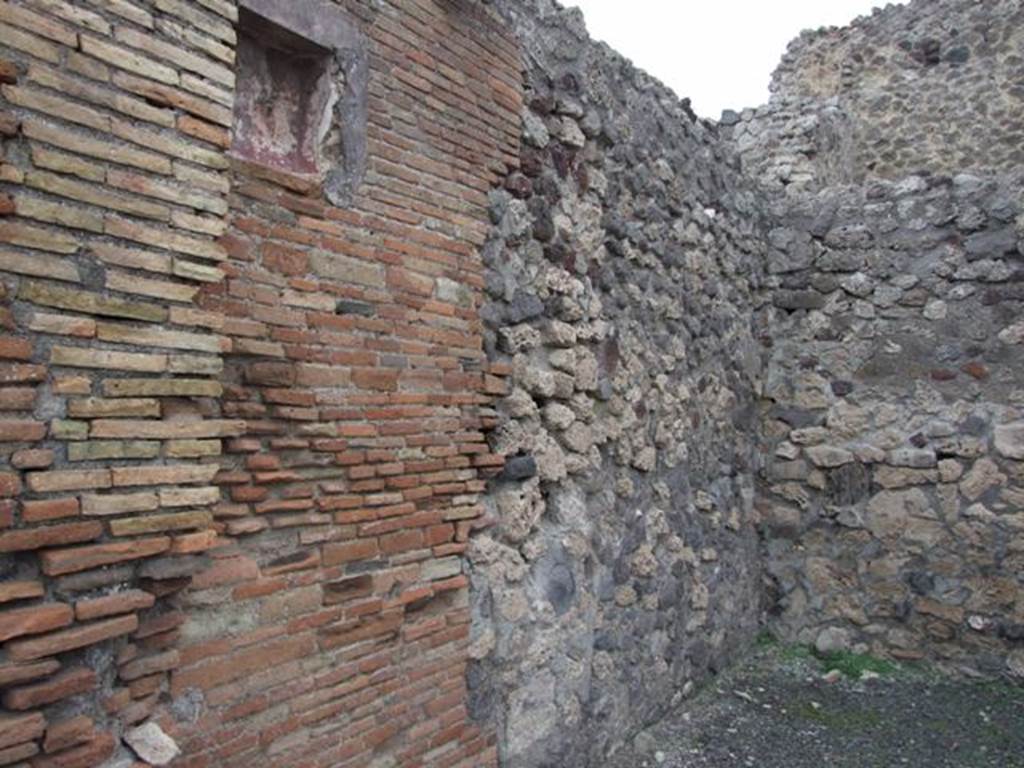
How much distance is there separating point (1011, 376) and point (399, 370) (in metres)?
4.11

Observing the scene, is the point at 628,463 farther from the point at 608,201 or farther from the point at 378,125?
the point at 378,125

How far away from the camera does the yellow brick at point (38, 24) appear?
1823 millimetres

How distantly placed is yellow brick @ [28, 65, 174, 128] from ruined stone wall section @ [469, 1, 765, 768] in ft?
4.89

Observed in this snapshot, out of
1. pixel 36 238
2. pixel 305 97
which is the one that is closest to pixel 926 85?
pixel 305 97

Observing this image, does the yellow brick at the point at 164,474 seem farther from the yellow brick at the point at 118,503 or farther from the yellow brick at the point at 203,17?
the yellow brick at the point at 203,17

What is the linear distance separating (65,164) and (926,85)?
9.80 meters

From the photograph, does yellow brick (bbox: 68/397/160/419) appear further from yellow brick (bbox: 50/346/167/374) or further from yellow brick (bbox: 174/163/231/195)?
yellow brick (bbox: 174/163/231/195)

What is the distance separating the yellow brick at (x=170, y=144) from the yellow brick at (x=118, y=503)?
31.5 inches

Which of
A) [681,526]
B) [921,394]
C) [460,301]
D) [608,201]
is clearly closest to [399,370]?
[460,301]

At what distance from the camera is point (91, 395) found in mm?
1932

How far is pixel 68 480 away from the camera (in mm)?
1869

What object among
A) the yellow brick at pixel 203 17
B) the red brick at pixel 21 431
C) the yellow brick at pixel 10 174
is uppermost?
the yellow brick at pixel 203 17

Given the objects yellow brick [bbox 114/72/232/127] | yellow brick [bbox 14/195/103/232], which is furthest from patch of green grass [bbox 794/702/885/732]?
yellow brick [bbox 14/195/103/232]

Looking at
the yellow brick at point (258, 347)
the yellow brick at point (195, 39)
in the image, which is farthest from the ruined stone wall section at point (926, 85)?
the yellow brick at point (195, 39)
